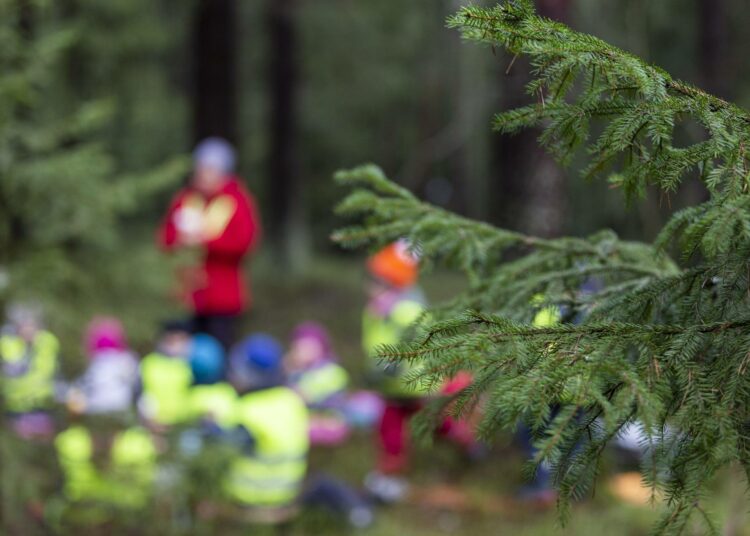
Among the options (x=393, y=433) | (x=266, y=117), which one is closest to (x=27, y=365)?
(x=393, y=433)

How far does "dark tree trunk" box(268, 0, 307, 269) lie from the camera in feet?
51.0

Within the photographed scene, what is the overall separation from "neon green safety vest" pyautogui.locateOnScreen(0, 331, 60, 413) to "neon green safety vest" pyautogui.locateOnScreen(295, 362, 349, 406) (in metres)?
3.11

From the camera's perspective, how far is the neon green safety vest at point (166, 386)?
19.1ft

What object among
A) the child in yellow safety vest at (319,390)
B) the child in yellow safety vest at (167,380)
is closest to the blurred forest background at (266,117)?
the child in yellow safety vest at (167,380)

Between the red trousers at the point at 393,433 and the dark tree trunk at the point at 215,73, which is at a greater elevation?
the dark tree trunk at the point at 215,73

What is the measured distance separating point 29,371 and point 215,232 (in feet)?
8.74

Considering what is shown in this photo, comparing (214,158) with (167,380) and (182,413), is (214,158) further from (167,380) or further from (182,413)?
(182,413)

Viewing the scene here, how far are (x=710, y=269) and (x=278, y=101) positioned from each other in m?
14.3

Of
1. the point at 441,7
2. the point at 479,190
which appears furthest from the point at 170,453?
the point at 479,190

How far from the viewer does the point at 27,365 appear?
15.7 ft

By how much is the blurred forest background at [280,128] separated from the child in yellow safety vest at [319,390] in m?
0.48

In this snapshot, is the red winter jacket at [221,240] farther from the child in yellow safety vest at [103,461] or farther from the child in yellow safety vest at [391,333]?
the child in yellow safety vest at [103,461]

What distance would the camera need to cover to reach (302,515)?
5.58 m

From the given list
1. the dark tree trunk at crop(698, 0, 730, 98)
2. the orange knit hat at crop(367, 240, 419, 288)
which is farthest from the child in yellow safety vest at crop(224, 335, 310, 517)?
the dark tree trunk at crop(698, 0, 730, 98)
